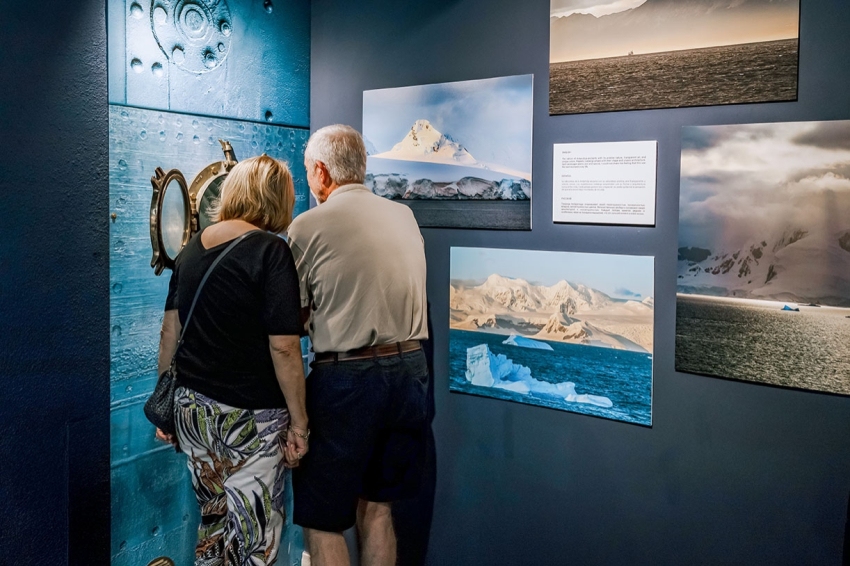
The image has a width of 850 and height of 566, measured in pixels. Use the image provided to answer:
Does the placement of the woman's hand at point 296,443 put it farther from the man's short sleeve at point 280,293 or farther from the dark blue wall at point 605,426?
the dark blue wall at point 605,426

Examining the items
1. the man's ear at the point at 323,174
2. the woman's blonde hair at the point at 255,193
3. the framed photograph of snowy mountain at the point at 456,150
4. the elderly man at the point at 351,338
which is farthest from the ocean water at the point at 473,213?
the woman's blonde hair at the point at 255,193

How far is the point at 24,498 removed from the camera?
1885mm

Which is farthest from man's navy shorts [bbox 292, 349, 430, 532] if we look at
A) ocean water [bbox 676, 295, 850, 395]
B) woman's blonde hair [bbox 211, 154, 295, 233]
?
ocean water [bbox 676, 295, 850, 395]

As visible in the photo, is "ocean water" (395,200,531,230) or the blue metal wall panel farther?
"ocean water" (395,200,531,230)

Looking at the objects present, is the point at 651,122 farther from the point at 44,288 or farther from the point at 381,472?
the point at 44,288

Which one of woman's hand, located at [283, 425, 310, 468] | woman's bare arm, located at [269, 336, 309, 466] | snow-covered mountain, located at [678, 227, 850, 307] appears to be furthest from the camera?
woman's hand, located at [283, 425, 310, 468]

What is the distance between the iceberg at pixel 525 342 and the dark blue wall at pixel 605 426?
24cm

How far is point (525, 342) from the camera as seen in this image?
2.38 metres

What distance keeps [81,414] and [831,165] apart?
2.25 meters

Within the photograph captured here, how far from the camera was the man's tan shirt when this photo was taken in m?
2.08

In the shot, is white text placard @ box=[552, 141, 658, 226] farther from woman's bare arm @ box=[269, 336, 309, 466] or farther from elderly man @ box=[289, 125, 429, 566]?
woman's bare arm @ box=[269, 336, 309, 466]

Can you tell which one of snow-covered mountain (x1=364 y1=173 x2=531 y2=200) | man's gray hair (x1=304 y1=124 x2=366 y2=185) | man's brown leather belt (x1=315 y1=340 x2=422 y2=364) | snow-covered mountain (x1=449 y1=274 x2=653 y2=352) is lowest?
man's brown leather belt (x1=315 y1=340 x2=422 y2=364)

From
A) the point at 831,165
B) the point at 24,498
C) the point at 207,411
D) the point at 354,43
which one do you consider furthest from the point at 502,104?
the point at 24,498

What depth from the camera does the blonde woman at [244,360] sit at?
1919 mm
